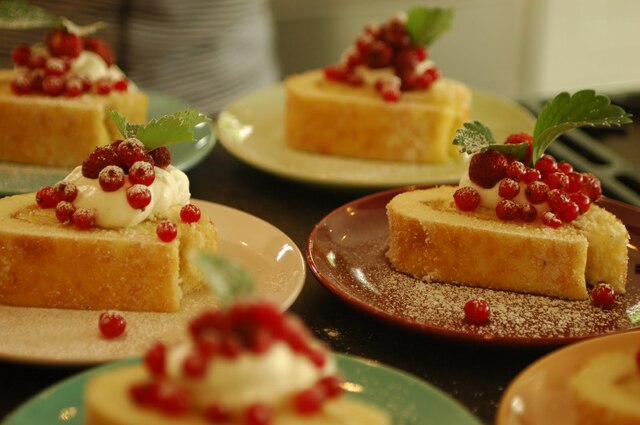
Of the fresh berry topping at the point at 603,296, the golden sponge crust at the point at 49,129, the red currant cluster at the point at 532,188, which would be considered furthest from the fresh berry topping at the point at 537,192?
the golden sponge crust at the point at 49,129

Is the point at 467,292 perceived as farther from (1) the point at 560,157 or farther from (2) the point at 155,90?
(2) the point at 155,90

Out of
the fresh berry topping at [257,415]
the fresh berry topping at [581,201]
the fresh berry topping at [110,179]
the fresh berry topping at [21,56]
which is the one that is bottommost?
the fresh berry topping at [581,201]

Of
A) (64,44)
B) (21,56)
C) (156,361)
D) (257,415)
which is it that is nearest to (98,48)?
(64,44)

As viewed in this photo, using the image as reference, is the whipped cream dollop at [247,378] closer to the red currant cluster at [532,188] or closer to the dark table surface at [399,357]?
the dark table surface at [399,357]

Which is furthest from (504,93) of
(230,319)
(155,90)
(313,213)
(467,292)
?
(230,319)

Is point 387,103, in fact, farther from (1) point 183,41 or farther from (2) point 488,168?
(1) point 183,41

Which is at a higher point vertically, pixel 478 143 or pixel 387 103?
pixel 478 143
